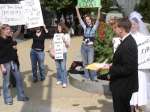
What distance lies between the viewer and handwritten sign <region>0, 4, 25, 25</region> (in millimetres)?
10875

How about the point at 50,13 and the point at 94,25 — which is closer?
the point at 94,25

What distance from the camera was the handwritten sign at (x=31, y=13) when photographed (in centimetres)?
1122

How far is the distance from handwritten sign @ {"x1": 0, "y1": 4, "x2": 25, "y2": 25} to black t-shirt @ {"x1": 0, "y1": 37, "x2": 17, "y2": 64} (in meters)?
0.95

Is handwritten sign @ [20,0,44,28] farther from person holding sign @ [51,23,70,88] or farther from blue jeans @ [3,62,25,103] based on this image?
blue jeans @ [3,62,25,103]

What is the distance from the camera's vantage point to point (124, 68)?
6.39 meters

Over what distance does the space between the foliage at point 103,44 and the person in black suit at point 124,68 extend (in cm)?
476

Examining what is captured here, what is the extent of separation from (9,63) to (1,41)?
490 mm

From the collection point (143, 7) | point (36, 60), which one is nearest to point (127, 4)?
point (143, 7)

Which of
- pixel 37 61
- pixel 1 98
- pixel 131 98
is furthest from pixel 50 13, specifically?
pixel 131 98

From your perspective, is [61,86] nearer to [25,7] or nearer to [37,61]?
[37,61]

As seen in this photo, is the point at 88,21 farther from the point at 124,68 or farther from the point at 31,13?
the point at 124,68

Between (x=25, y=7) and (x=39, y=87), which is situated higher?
(x=25, y=7)

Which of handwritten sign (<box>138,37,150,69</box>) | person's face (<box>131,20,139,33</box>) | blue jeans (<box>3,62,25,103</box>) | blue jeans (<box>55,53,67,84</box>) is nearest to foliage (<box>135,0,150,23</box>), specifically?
blue jeans (<box>55,53,67,84</box>)

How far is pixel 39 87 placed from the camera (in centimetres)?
1175
